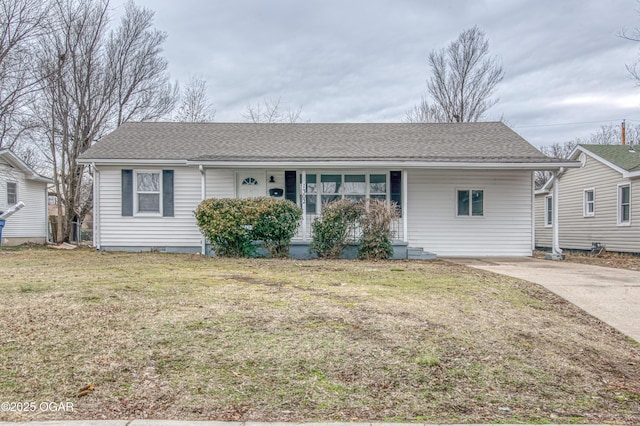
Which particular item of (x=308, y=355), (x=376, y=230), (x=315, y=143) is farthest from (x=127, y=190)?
(x=308, y=355)

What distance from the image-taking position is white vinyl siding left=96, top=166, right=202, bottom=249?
1334 centimetres

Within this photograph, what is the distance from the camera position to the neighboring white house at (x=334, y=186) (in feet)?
42.2

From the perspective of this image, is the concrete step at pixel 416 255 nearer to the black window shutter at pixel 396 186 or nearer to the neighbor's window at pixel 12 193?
A: the black window shutter at pixel 396 186

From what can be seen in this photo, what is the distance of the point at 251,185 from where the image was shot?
13.6 m

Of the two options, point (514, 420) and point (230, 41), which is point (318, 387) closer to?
point (514, 420)

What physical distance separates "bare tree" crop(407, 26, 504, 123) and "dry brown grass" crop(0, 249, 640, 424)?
2086 cm

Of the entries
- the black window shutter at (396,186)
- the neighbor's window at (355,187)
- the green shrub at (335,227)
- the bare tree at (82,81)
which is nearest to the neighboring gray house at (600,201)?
the black window shutter at (396,186)

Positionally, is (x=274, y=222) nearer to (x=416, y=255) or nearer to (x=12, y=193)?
(x=416, y=255)

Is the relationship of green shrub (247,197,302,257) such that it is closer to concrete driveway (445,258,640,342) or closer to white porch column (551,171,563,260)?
concrete driveway (445,258,640,342)

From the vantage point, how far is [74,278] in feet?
23.3

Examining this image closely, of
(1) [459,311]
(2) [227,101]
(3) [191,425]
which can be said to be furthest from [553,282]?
(2) [227,101]

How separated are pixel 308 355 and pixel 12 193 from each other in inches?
750

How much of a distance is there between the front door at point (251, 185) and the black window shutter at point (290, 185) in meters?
0.66

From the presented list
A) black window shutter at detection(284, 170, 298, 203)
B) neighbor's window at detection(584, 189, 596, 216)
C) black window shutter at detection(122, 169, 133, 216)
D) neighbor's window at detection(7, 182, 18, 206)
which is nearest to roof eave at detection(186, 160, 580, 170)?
black window shutter at detection(284, 170, 298, 203)
